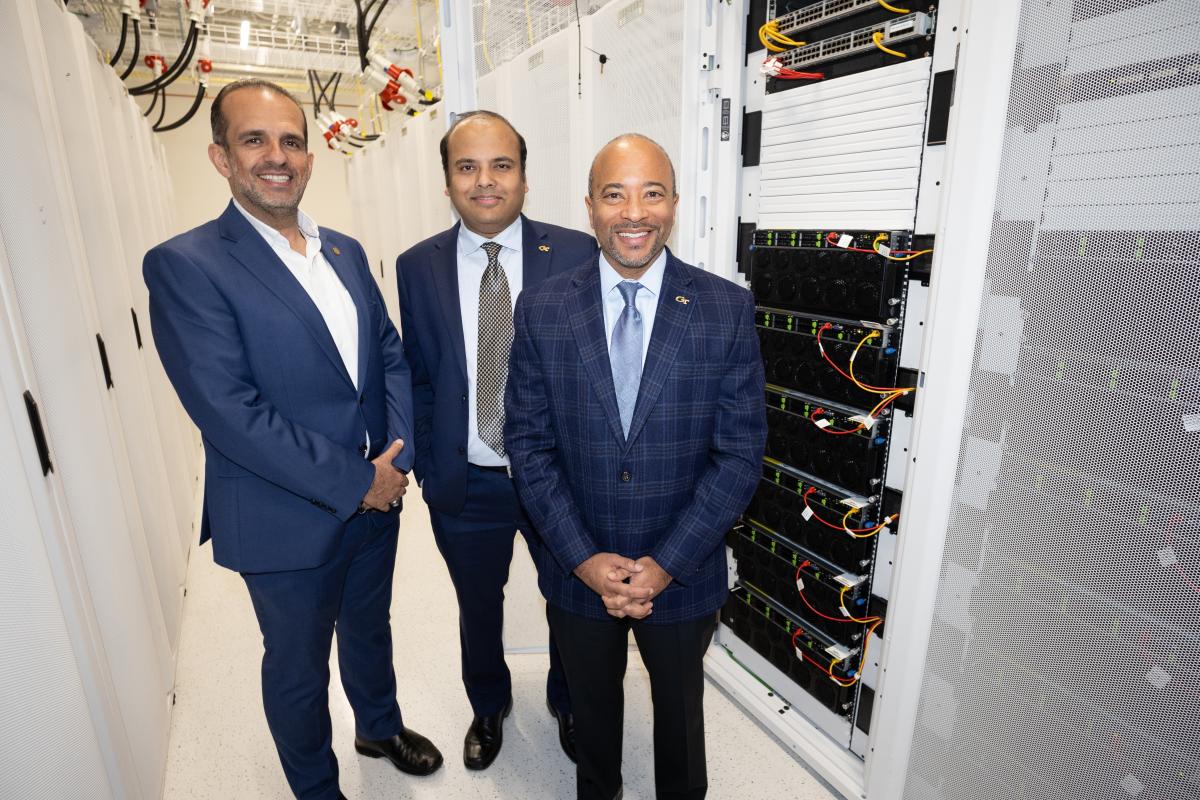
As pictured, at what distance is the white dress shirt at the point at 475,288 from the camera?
1.70 meters

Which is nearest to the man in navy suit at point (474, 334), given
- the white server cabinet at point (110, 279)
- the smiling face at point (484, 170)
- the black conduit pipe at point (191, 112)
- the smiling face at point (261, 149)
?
the smiling face at point (484, 170)

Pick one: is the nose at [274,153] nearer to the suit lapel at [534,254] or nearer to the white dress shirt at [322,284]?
the white dress shirt at [322,284]

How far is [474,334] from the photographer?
171 cm

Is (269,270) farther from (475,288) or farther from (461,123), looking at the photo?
(461,123)

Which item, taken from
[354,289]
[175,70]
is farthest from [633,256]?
[175,70]

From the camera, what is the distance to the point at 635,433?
1274 mm

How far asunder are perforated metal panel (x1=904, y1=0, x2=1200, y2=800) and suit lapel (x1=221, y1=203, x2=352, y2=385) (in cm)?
139

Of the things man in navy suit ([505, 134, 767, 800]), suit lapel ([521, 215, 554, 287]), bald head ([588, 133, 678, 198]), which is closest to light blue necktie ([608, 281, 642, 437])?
man in navy suit ([505, 134, 767, 800])

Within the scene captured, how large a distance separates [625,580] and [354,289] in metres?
0.95

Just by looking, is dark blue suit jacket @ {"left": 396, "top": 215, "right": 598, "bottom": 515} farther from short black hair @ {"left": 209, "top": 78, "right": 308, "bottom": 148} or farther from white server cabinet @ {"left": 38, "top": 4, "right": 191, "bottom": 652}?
white server cabinet @ {"left": 38, "top": 4, "right": 191, "bottom": 652}

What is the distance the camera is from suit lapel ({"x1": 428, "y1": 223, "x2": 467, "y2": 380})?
5.41ft

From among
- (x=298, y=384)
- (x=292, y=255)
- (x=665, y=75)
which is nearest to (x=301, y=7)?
(x=665, y=75)

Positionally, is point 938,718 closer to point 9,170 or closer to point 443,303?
point 443,303

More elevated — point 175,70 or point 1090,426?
point 175,70
